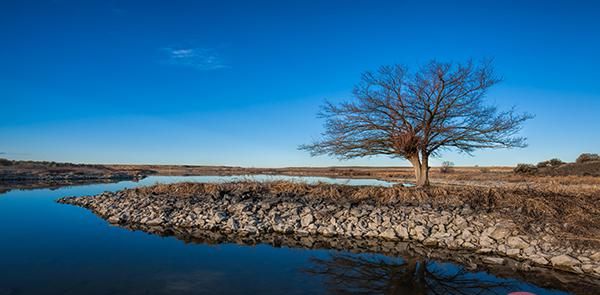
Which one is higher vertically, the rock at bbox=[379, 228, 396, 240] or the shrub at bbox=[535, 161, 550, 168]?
the shrub at bbox=[535, 161, 550, 168]

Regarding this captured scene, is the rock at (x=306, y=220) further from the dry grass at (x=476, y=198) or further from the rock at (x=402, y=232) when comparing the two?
the rock at (x=402, y=232)

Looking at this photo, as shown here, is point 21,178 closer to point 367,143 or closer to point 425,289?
point 367,143

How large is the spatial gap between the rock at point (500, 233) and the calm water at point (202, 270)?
2.40 metres

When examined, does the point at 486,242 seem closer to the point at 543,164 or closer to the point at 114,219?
the point at 114,219

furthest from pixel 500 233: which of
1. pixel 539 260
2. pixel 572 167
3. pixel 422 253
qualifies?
pixel 572 167

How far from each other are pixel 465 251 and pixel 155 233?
416 inches

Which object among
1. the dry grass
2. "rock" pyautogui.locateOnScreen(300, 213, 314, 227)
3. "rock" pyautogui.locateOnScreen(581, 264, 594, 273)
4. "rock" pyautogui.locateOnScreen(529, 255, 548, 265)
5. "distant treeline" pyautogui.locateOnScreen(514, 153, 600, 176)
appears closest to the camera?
"rock" pyautogui.locateOnScreen(581, 264, 594, 273)

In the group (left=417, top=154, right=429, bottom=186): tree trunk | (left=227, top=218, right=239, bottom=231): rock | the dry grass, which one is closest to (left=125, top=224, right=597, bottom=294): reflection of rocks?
(left=227, top=218, right=239, bottom=231): rock

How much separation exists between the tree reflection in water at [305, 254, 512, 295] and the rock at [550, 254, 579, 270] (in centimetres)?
205

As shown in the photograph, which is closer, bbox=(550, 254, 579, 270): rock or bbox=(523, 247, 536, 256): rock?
bbox=(550, 254, 579, 270): rock

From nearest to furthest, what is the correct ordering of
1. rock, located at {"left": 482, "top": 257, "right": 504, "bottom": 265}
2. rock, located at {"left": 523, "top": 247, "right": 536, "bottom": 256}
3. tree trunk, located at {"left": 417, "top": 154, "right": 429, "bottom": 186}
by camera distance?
rock, located at {"left": 482, "top": 257, "right": 504, "bottom": 265}
rock, located at {"left": 523, "top": 247, "right": 536, "bottom": 256}
tree trunk, located at {"left": 417, "top": 154, "right": 429, "bottom": 186}

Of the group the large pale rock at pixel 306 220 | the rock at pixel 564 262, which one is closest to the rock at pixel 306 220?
the large pale rock at pixel 306 220

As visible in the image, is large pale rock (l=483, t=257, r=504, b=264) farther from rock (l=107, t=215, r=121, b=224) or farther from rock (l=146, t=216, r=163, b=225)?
rock (l=107, t=215, r=121, b=224)

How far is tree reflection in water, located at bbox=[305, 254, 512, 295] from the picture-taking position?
24.0ft
